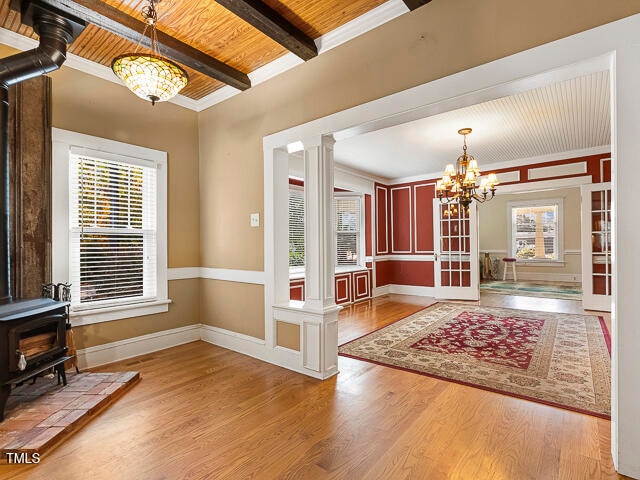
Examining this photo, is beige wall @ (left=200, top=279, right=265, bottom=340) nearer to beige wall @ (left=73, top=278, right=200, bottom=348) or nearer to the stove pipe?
beige wall @ (left=73, top=278, right=200, bottom=348)

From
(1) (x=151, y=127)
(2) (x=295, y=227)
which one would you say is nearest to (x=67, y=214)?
(1) (x=151, y=127)

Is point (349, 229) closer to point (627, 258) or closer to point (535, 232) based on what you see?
point (627, 258)

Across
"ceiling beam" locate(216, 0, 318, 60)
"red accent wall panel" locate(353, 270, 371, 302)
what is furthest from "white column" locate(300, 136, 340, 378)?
"red accent wall panel" locate(353, 270, 371, 302)

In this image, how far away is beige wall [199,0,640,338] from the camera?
1.98m

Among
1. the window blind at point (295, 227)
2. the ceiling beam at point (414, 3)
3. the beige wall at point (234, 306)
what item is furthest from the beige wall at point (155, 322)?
the ceiling beam at point (414, 3)

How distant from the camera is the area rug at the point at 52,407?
1933mm

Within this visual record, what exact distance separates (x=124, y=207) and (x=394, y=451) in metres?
3.42

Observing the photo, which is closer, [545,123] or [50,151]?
[50,151]

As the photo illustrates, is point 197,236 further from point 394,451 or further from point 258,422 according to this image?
point 394,451

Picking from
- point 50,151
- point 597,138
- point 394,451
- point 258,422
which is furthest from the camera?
point 597,138

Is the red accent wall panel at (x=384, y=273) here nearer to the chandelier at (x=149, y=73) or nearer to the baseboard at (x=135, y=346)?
the baseboard at (x=135, y=346)

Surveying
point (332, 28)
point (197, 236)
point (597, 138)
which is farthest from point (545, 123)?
point (197, 236)

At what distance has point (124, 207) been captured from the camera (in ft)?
11.6

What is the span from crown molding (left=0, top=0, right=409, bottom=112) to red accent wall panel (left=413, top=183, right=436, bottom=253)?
496 cm
